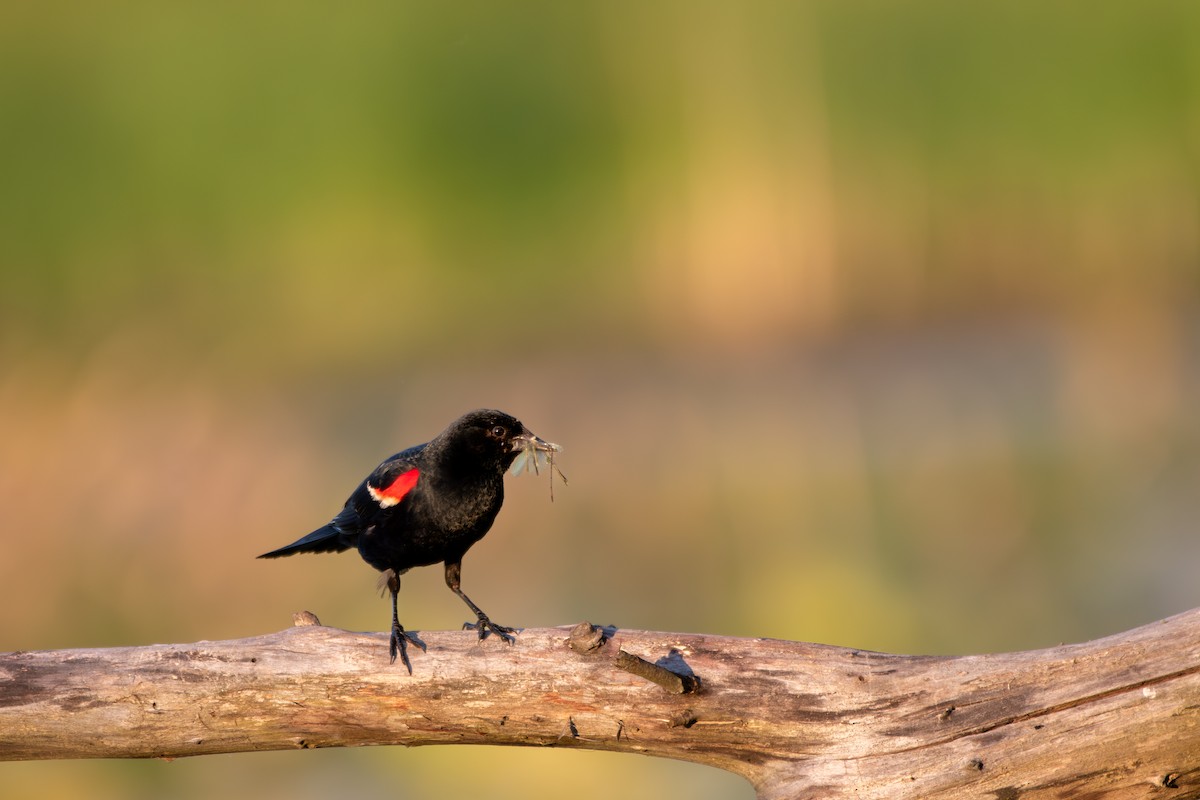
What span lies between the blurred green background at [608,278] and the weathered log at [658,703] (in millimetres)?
3206

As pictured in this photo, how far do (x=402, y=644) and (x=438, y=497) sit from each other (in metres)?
0.69

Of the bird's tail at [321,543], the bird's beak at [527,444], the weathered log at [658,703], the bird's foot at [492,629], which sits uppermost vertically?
the bird's beak at [527,444]

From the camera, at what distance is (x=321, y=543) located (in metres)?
4.20

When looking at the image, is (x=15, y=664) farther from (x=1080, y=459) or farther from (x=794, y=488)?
(x=1080, y=459)

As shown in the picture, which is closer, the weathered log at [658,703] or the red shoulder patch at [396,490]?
the weathered log at [658,703]

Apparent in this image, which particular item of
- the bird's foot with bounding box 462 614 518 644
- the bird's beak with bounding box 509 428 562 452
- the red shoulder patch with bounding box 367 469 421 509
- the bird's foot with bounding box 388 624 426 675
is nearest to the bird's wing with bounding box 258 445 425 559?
the red shoulder patch with bounding box 367 469 421 509

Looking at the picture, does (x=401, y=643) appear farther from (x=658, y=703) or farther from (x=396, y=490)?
(x=396, y=490)

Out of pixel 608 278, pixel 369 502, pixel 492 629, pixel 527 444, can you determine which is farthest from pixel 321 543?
pixel 608 278

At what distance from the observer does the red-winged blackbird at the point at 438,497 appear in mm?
3801

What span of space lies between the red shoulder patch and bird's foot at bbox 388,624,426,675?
70 cm

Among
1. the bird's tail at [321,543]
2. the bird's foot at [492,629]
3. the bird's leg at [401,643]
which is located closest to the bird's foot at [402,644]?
the bird's leg at [401,643]

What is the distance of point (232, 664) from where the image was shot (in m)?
3.13

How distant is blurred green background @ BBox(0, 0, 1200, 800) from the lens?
6840mm

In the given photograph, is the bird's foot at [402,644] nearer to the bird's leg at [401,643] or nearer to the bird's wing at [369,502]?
the bird's leg at [401,643]
